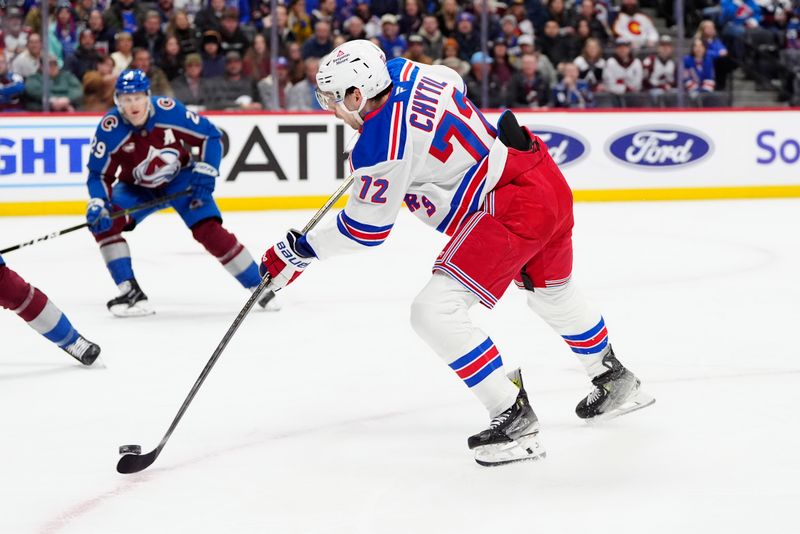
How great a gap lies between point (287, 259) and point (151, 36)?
586cm

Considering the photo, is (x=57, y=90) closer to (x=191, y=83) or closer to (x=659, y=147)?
(x=191, y=83)

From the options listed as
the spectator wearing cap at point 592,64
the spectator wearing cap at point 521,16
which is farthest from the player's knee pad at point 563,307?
the spectator wearing cap at point 521,16

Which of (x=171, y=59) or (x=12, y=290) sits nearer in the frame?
(x=12, y=290)

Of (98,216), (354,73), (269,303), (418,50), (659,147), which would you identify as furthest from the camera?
Result: (659,147)

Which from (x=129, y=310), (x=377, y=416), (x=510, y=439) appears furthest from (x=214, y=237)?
(x=510, y=439)

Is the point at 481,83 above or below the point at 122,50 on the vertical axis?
below

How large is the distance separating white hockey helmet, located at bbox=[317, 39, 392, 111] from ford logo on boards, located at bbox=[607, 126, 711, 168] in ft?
22.0

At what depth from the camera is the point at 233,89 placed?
851 centimetres

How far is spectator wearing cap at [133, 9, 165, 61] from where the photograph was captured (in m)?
8.29

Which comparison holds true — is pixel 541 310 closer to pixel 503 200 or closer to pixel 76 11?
pixel 503 200

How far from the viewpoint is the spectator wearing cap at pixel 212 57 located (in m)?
8.39

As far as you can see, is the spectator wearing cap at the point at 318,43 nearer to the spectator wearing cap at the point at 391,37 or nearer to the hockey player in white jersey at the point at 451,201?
the spectator wearing cap at the point at 391,37

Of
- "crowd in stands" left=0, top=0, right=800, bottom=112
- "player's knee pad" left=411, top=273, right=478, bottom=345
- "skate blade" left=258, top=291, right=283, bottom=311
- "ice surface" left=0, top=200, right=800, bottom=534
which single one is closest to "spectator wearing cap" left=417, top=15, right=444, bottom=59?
"crowd in stands" left=0, top=0, right=800, bottom=112

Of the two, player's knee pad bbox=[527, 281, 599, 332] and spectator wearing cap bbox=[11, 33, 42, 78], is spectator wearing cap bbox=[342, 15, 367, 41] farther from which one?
player's knee pad bbox=[527, 281, 599, 332]
